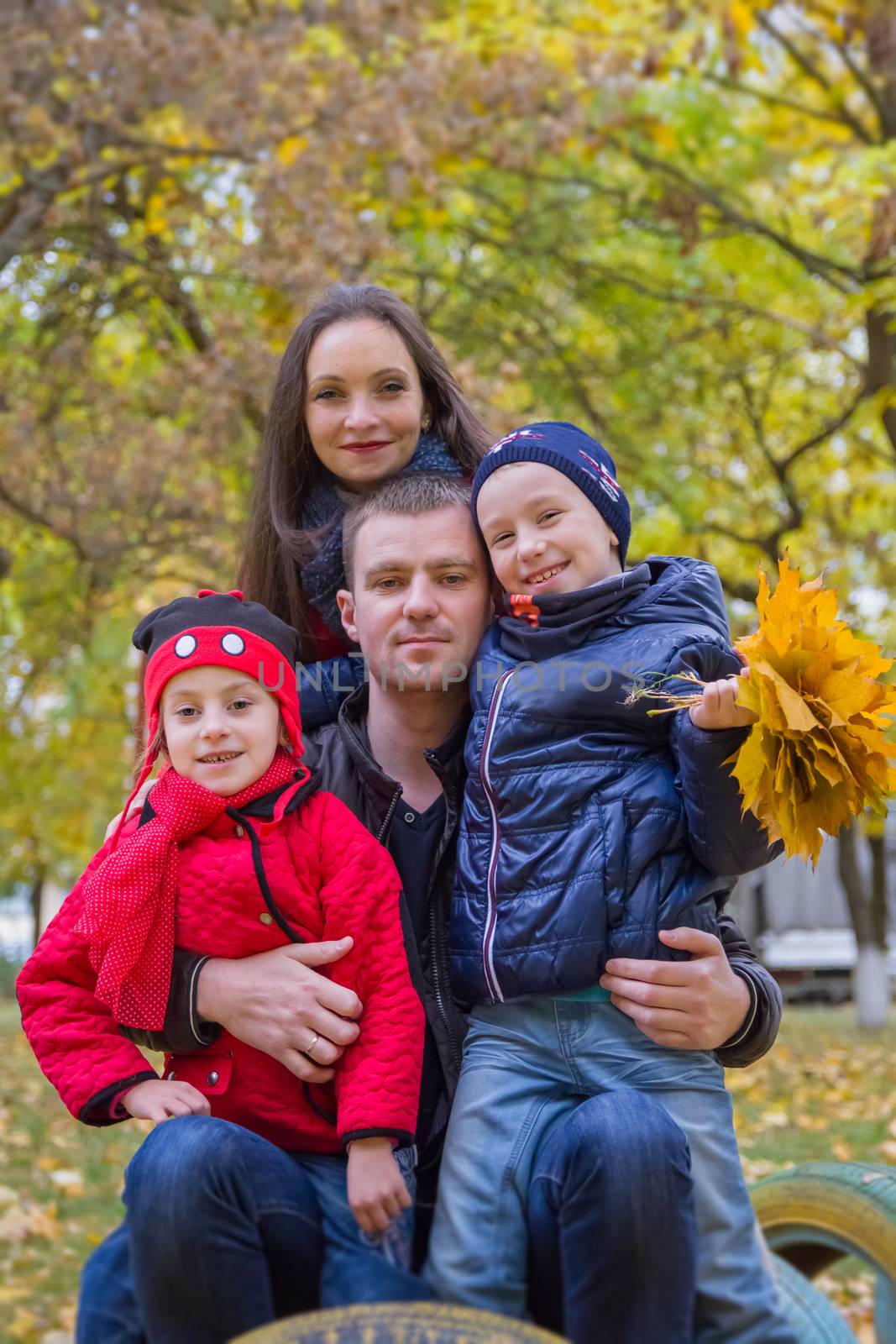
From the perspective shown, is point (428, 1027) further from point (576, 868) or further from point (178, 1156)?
point (178, 1156)

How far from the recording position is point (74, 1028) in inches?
85.1

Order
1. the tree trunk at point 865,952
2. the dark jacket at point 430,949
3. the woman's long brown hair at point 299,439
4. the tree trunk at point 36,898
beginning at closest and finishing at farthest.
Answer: the dark jacket at point 430,949, the woman's long brown hair at point 299,439, the tree trunk at point 865,952, the tree trunk at point 36,898

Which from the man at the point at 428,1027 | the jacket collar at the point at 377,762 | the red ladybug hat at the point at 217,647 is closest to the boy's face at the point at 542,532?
the man at the point at 428,1027

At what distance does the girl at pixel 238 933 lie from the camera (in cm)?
205

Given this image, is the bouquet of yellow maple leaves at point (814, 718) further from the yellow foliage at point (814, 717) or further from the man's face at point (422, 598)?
the man's face at point (422, 598)

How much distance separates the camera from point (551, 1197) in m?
1.98

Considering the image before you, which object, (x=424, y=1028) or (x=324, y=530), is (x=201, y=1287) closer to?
(x=424, y=1028)

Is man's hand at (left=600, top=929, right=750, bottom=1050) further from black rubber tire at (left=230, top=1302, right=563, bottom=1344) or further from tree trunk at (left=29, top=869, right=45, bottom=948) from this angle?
tree trunk at (left=29, top=869, right=45, bottom=948)

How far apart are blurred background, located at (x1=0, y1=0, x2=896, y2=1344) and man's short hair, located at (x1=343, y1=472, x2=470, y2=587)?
3.43 meters

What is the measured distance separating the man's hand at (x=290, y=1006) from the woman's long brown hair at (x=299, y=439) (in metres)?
0.96

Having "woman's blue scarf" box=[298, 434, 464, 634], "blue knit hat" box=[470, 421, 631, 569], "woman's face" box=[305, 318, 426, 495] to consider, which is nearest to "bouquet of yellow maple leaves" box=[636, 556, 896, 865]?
"blue knit hat" box=[470, 421, 631, 569]

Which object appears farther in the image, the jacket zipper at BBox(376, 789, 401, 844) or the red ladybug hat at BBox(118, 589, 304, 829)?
the jacket zipper at BBox(376, 789, 401, 844)

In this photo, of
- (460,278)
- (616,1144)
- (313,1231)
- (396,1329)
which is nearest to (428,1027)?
(313,1231)

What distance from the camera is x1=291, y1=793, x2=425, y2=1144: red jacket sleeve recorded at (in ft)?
6.73
